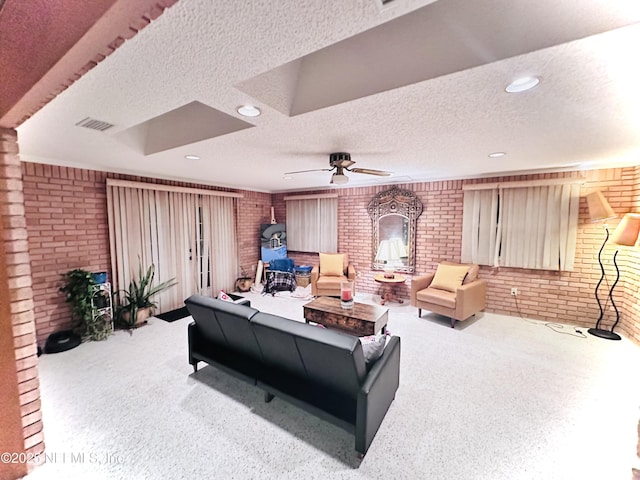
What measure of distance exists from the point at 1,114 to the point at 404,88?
2063mm

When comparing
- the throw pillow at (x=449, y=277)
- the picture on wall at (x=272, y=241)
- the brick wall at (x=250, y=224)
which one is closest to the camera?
the throw pillow at (x=449, y=277)

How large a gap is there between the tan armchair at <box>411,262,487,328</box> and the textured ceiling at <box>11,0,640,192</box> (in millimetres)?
1930

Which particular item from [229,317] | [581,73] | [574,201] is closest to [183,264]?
[229,317]

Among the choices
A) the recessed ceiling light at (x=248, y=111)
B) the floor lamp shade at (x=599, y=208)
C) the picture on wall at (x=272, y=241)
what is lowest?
the picture on wall at (x=272, y=241)

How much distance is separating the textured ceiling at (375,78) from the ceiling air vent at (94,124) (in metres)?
0.08

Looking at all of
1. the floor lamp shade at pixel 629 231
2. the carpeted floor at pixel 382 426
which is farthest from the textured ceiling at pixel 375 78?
the carpeted floor at pixel 382 426

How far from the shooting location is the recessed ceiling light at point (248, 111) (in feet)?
5.21

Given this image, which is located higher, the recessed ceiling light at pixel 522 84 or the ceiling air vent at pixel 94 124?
the ceiling air vent at pixel 94 124

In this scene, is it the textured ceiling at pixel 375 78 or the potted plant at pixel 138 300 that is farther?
the potted plant at pixel 138 300

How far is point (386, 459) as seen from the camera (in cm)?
160

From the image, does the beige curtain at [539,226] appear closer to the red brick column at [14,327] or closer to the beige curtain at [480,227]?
the beige curtain at [480,227]

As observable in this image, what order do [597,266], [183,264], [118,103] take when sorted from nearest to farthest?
[118,103] → [597,266] → [183,264]

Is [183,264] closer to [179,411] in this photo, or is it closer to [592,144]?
[179,411]

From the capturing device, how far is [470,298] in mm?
3555
